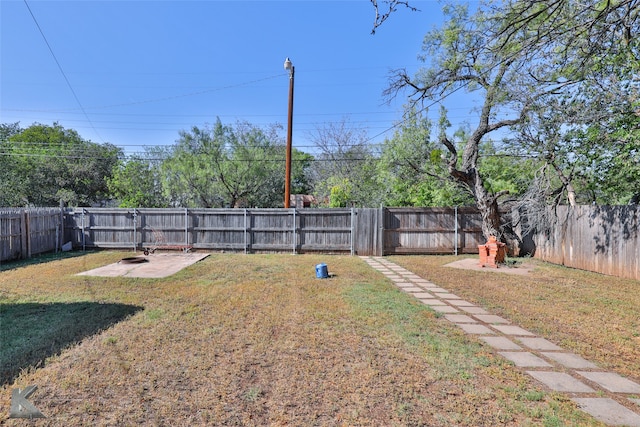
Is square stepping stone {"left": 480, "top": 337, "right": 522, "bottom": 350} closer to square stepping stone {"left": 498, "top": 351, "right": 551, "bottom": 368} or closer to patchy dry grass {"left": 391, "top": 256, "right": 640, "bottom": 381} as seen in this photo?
square stepping stone {"left": 498, "top": 351, "right": 551, "bottom": 368}

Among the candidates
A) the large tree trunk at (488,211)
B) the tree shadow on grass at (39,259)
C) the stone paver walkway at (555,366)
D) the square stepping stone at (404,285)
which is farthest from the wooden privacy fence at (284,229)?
the stone paver walkway at (555,366)

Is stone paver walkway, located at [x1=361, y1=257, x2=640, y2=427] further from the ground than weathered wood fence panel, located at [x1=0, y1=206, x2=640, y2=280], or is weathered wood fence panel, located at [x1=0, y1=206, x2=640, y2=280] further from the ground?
weathered wood fence panel, located at [x1=0, y1=206, x2=640, y2=280]

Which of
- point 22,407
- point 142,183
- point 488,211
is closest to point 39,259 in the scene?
point 142,183

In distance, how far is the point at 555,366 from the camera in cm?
270

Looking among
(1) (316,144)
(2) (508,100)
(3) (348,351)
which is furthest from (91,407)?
(1) (316,144)

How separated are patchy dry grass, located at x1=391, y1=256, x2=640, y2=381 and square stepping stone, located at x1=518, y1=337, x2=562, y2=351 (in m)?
Result: 0.11

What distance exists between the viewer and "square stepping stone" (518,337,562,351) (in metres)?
3.08

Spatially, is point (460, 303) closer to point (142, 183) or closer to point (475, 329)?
point (475, 329)

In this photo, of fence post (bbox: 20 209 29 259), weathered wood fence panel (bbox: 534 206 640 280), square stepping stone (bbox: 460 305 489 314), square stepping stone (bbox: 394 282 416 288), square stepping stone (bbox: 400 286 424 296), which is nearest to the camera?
square stepping stone (bbox: 460 305 489 314)

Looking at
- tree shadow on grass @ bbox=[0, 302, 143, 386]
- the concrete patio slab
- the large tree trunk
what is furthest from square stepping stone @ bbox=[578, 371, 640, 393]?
the large tree trunk

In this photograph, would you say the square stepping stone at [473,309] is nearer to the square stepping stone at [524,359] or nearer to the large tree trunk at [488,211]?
the square stepping stone at [524,359]

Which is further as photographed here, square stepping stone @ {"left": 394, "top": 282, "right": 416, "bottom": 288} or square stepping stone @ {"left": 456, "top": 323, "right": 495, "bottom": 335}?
square stepping stone @ {"left": 394, "top": 282, "right": 416, "bottom": 288}

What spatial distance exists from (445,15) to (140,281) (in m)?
9.07

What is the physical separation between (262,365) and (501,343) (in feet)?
7.78
